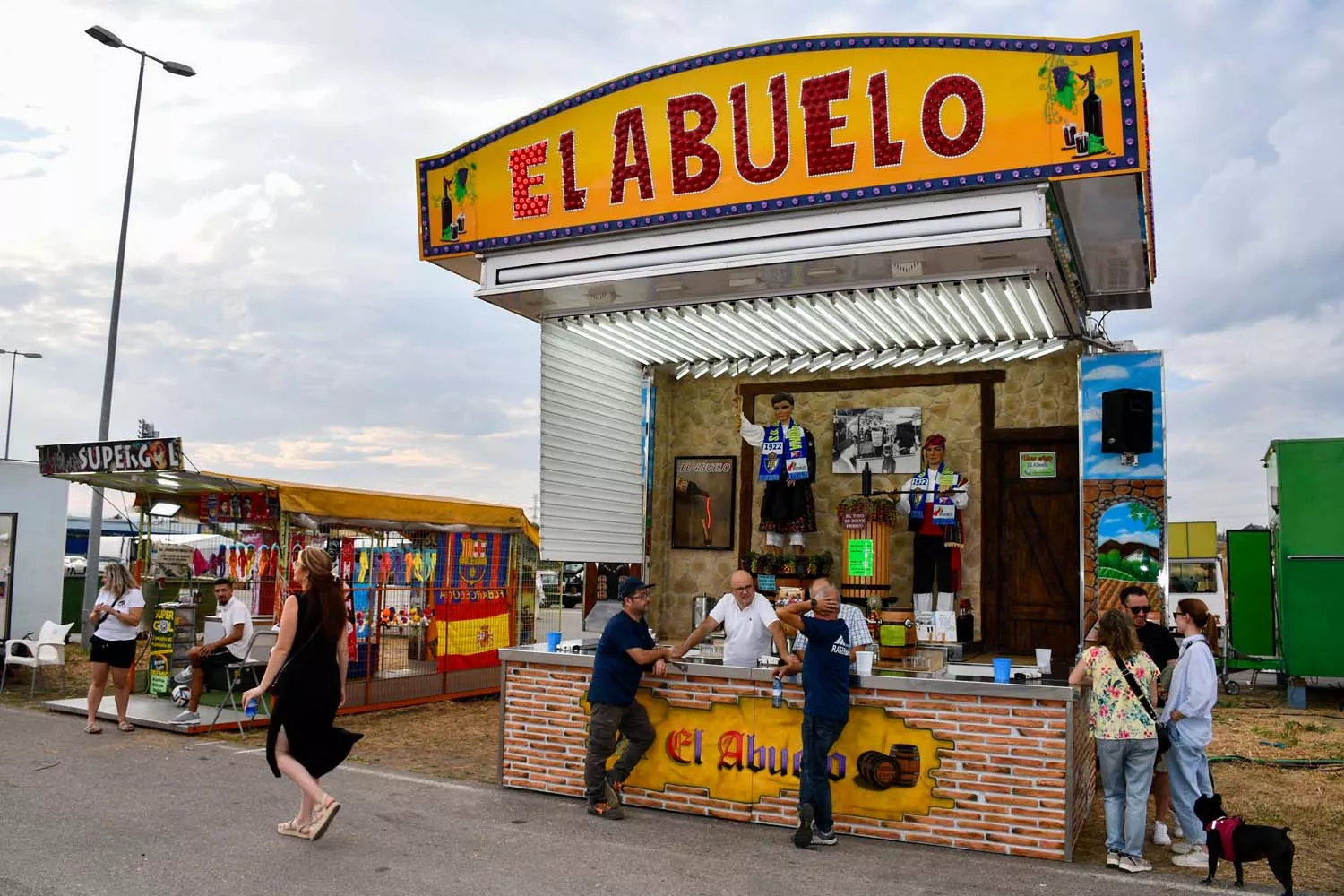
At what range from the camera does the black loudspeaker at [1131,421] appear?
921cm

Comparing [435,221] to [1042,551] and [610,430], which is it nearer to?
[610,430]

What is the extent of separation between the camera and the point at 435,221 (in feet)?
31.5

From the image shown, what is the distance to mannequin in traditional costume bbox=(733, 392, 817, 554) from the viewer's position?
11.5 metres

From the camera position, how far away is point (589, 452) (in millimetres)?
11117

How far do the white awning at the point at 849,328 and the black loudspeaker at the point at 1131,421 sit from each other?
818 mm

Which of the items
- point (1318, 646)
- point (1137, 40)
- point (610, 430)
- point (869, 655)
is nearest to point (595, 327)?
point (610, 430)

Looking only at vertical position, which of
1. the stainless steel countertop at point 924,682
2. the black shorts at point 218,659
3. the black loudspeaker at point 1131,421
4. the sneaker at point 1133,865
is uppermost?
the black loudspeaker at point 1131,421

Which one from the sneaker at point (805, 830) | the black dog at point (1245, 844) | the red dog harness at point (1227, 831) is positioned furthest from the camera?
the sneaker at point (805, 830)

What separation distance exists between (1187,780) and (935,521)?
4422mm

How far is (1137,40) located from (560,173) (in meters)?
4.54

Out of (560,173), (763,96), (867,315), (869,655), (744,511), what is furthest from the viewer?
(744,511)

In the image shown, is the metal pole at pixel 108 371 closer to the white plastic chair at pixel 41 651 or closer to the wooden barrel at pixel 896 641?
the white plastic chair at pixel 41 651

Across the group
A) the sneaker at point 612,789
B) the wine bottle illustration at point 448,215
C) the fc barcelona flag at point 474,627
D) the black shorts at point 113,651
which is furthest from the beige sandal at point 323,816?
the fc barcelona flag at point 474,627

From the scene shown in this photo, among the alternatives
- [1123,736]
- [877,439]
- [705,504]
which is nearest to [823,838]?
[1123,736]
